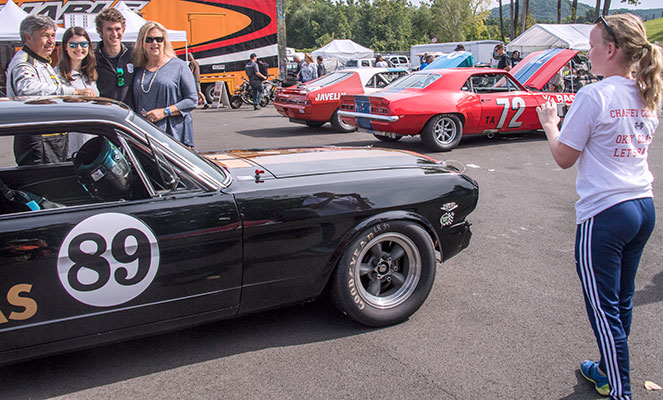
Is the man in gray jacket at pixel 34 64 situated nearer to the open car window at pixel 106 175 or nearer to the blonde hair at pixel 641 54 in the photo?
the open car window at pixel 106 175

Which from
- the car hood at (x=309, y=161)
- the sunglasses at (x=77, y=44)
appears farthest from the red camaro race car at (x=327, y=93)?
the car hood at (x=309, y=161)

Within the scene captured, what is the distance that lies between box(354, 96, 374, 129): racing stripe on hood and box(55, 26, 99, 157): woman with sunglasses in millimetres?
5562

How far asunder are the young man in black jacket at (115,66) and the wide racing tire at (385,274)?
255 cm

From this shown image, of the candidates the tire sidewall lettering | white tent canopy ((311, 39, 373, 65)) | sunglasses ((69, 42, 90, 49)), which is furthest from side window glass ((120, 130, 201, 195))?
white tent canopy ((311, 39, 373, 65))

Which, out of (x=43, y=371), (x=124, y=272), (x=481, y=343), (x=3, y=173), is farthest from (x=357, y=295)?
(x=3, y=173)

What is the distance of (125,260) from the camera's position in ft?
8.35

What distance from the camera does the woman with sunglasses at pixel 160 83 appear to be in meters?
4.28

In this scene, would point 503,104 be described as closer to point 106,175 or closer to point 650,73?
point 650,73

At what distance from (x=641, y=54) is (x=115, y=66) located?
3.80 m

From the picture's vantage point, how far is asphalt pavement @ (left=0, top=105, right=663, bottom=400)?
264 cm

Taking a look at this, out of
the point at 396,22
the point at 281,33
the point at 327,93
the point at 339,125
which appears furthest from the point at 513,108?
the point at 396,22

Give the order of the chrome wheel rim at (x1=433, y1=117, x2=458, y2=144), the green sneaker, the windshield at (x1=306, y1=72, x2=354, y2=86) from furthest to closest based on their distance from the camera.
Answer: the windshield at (x1=306, y1=72, x2=354, y2=86)
the chrome wheel rim at (x1=433, y1=117, x2=458, y2=144)
the green sneaker

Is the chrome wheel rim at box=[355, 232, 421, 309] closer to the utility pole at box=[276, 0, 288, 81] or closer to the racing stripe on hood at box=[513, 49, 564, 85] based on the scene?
the racing stripe on hood at box=[513, 49, 564, 85]

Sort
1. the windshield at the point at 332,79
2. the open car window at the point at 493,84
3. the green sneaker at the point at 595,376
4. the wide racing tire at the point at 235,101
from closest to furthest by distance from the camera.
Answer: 1. the green sneaker at the point at 595,376
2. the open car window at the point at 493,84
3. the windshield at the point at 332,79
4. the wide racing tire at the point at 235,101
